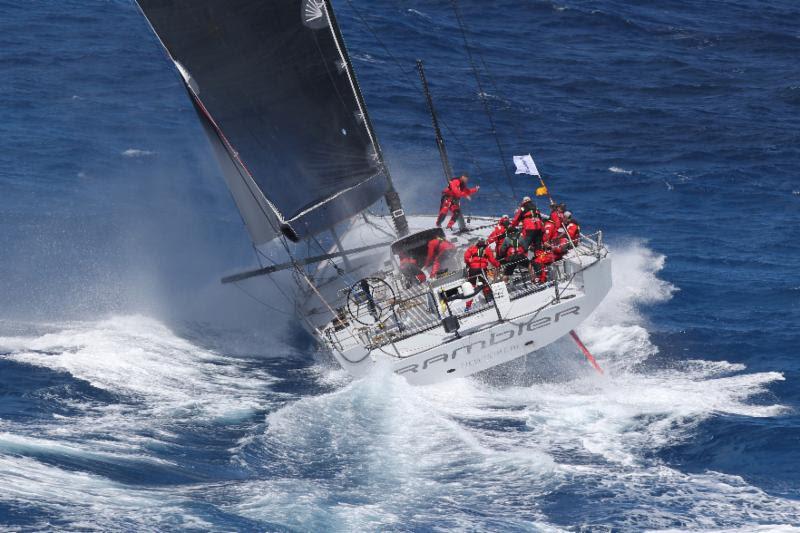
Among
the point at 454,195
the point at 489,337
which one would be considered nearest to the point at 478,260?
the point at 489,337

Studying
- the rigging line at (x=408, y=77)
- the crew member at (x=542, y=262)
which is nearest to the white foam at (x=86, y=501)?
the crew member at (x=542, y=262)

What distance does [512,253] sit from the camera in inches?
675

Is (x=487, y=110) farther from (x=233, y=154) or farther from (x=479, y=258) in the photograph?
(x=479, y=258)

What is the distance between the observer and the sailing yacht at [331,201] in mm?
15875

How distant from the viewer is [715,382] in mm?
15977

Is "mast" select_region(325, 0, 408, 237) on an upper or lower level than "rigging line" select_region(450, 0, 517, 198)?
lower

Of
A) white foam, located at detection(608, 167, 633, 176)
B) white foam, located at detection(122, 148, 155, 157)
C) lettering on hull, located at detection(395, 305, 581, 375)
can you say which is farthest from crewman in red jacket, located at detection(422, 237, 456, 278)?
white foam, located at detection(122, 148, 155, 157)

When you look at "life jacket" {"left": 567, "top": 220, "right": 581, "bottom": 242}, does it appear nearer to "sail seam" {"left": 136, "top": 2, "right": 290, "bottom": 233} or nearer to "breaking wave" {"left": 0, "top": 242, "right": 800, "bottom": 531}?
"breaking wave" {"left": 0, "top": 242, "right": 800, "bottom": 531}

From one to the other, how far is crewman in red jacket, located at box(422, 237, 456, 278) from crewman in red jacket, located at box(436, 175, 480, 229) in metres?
1.17

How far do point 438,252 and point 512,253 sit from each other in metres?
1.63

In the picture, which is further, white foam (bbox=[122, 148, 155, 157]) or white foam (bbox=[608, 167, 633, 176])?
white foam (bbox=[122, 148, 155, 157])

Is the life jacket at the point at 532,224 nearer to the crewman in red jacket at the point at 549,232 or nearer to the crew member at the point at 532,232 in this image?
the crew member at the point at 532,232

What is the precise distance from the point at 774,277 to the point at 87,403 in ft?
43.7

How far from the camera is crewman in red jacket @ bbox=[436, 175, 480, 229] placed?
19186mm
